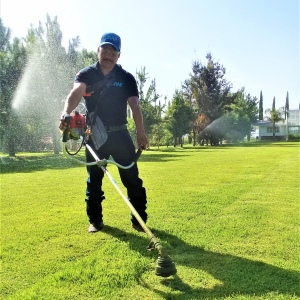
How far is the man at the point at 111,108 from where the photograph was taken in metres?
4.14

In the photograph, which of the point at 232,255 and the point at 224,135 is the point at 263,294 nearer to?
the point at 232,255

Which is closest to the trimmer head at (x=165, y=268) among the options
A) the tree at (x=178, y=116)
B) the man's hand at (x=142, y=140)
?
the man's hand at (x=142, y=140)

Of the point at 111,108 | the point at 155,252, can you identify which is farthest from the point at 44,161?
the point at 155,252

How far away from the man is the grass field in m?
0.44

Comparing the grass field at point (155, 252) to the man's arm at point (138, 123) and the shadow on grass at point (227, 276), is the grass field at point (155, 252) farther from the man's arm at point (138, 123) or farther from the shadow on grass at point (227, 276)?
the man's arm at point (138, 123)

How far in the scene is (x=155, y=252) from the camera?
140 inches

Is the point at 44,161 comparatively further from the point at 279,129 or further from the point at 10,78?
→ the point at 279,129

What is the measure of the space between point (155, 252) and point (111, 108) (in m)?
1.70

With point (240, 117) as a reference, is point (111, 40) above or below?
below

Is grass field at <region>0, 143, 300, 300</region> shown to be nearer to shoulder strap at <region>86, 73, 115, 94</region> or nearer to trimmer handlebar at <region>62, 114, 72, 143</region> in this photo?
trimmer handlebar at <region>62, 114, 72, 143</region>

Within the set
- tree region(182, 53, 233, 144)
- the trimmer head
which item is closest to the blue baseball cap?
the trimmer head

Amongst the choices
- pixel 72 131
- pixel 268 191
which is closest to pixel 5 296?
pixel 72 131

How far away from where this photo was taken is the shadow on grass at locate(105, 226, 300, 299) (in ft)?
8.98

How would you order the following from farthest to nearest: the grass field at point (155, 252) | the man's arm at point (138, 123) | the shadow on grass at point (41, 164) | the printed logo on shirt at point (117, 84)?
the shadow on grass at point (41, 164) → the man's arm at point (138, 123) → the printed logo on shirt at point (117, 84) → the grass field at point (155, 252)
